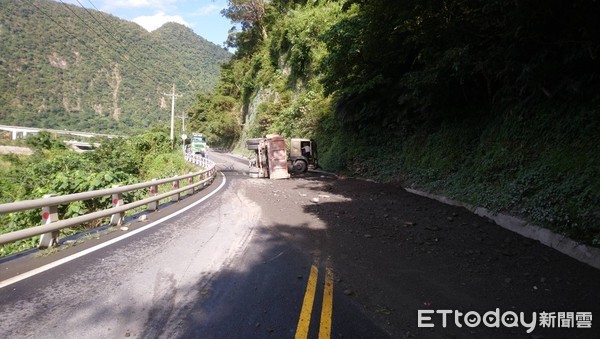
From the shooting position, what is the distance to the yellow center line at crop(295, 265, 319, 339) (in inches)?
126

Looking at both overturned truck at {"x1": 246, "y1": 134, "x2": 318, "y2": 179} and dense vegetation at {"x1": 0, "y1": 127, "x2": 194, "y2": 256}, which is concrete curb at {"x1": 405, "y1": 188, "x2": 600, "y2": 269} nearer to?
dense vegetation at {"x1": 0, "y1": 127, "x2": 194, "y2": 256}

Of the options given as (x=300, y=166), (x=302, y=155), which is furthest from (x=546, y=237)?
(x=302, y=155)

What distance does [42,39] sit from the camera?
107m

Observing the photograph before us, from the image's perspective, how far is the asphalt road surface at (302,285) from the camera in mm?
3312

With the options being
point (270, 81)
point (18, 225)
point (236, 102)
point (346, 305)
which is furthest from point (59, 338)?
point (236, 102)

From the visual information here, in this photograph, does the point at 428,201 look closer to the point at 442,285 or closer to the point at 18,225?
the point at 442,285

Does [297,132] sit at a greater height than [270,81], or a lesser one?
lesser

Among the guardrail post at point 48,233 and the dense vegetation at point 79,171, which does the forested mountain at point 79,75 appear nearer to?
the dense vegetation at point 79,171

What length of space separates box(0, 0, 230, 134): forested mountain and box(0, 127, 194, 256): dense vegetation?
194 ft

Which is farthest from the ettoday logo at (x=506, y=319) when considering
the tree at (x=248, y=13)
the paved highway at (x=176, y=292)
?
the tree at (x=248, y=13)

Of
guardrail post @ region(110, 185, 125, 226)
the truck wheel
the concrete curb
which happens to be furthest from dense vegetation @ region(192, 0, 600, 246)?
guardrail post @ region(110, 185, 125, 226)

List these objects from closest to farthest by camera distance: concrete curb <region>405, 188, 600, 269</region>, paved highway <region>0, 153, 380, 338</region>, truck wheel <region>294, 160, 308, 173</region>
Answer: paved highway <region>0, 153, 380, 338</region>
concrete curb <region>405, 188, 600, 269</region>
truck wheel <region>294, 160, 308, 173</region>

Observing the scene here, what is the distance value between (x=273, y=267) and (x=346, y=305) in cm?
143

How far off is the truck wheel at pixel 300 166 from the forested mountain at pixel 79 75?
76247 millimetres
